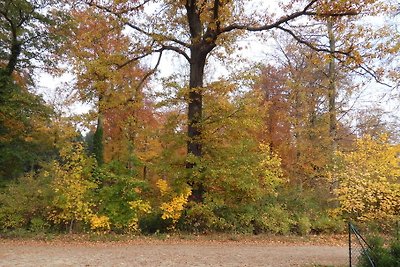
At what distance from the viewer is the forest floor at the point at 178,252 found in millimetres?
8188

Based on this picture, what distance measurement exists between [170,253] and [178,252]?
25 cm

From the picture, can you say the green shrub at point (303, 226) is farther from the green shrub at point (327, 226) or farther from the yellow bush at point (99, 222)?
the yellow bush at point (99, 222)

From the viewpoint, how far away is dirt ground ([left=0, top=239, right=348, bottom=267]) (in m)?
8.14

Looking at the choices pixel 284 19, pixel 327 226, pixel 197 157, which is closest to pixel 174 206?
pixel 197 157

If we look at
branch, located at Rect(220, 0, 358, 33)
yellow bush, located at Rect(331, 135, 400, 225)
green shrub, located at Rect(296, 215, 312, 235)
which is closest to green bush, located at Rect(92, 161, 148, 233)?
branch, located at Rect(220, 0, 358, 33)

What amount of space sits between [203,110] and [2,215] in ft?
24.9

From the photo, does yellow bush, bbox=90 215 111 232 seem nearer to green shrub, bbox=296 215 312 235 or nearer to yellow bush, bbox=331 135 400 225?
green shrub, bbox=296 215 312 235

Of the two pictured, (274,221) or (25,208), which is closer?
(25,208)

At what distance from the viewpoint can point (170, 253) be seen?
928 centimetres

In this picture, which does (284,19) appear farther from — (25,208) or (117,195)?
(25,208)

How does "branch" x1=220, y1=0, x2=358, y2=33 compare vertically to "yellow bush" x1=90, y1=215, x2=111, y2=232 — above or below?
above

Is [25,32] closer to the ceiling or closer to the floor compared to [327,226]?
closer to the ceiling

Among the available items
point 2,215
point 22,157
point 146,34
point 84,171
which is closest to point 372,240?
point 84,171

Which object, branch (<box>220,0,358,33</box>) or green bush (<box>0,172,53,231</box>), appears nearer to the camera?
branch (<box>220,0,358,33</box>)
